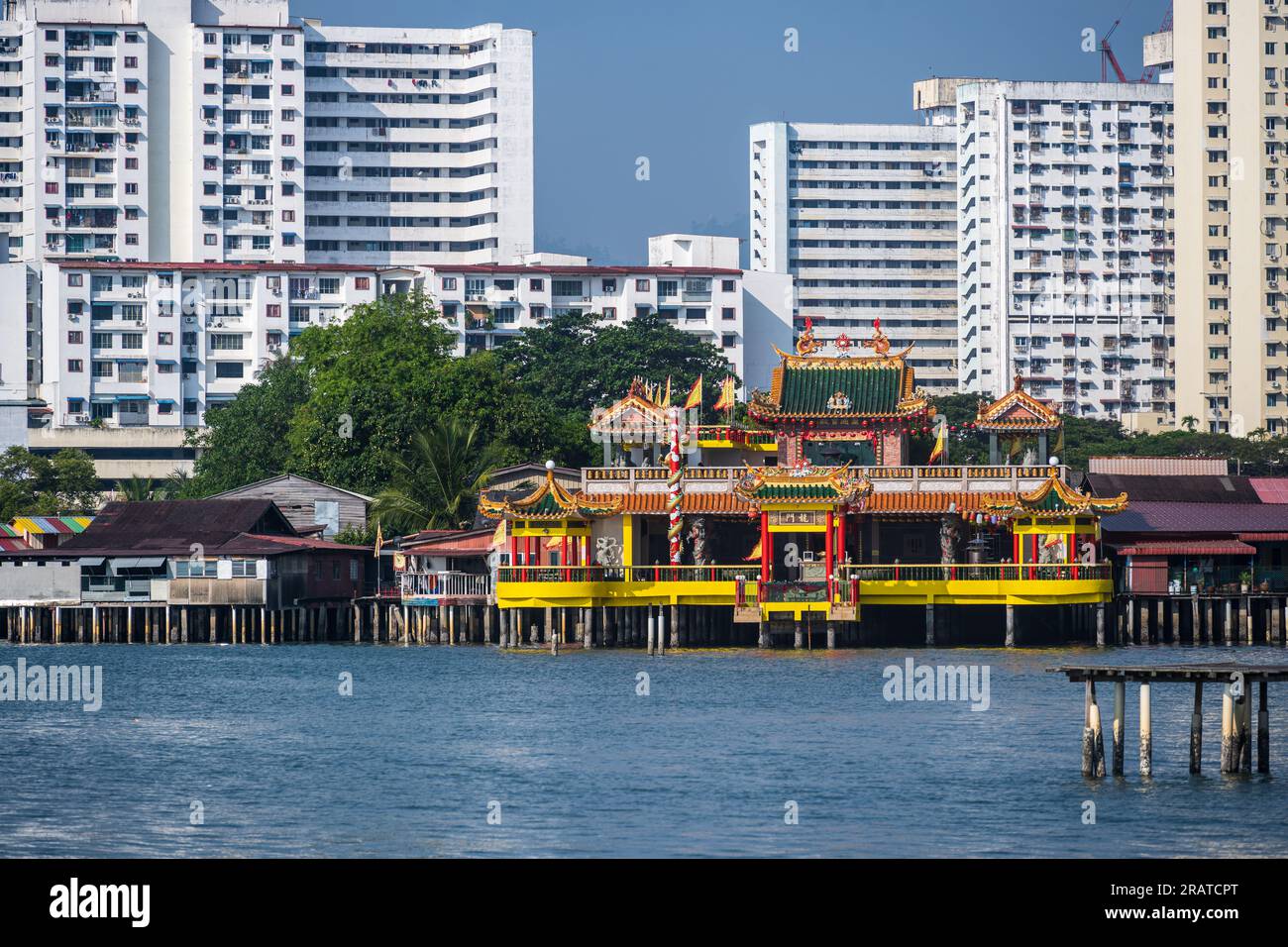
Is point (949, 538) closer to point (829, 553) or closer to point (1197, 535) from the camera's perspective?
point (829, 553)

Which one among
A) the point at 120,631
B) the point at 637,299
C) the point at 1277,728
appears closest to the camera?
the point at 1277,728

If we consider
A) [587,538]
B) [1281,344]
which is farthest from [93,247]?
[587,538]

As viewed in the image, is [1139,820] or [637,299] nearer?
[1139,820]

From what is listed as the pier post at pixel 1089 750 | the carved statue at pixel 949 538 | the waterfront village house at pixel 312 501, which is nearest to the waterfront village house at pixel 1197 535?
→ the carved statue at pixel 949 538

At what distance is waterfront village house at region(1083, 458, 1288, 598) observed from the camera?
8512 centimetres

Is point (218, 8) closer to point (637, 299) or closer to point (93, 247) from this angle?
point (93, 247)

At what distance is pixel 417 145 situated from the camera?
19500 cm

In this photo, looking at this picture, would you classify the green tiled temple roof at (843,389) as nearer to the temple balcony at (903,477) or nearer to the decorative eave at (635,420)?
the temple balcony at (903,477)

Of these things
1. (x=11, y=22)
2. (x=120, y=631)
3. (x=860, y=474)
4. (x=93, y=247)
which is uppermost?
(x=11, y=22)

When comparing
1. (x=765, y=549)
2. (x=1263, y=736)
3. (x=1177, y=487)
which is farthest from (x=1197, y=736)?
(x=1177, y=487)

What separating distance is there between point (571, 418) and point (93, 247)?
7151 cm

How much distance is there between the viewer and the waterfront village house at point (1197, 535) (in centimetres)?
8512

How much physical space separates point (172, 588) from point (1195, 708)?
49886mm

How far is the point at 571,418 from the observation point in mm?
125125
